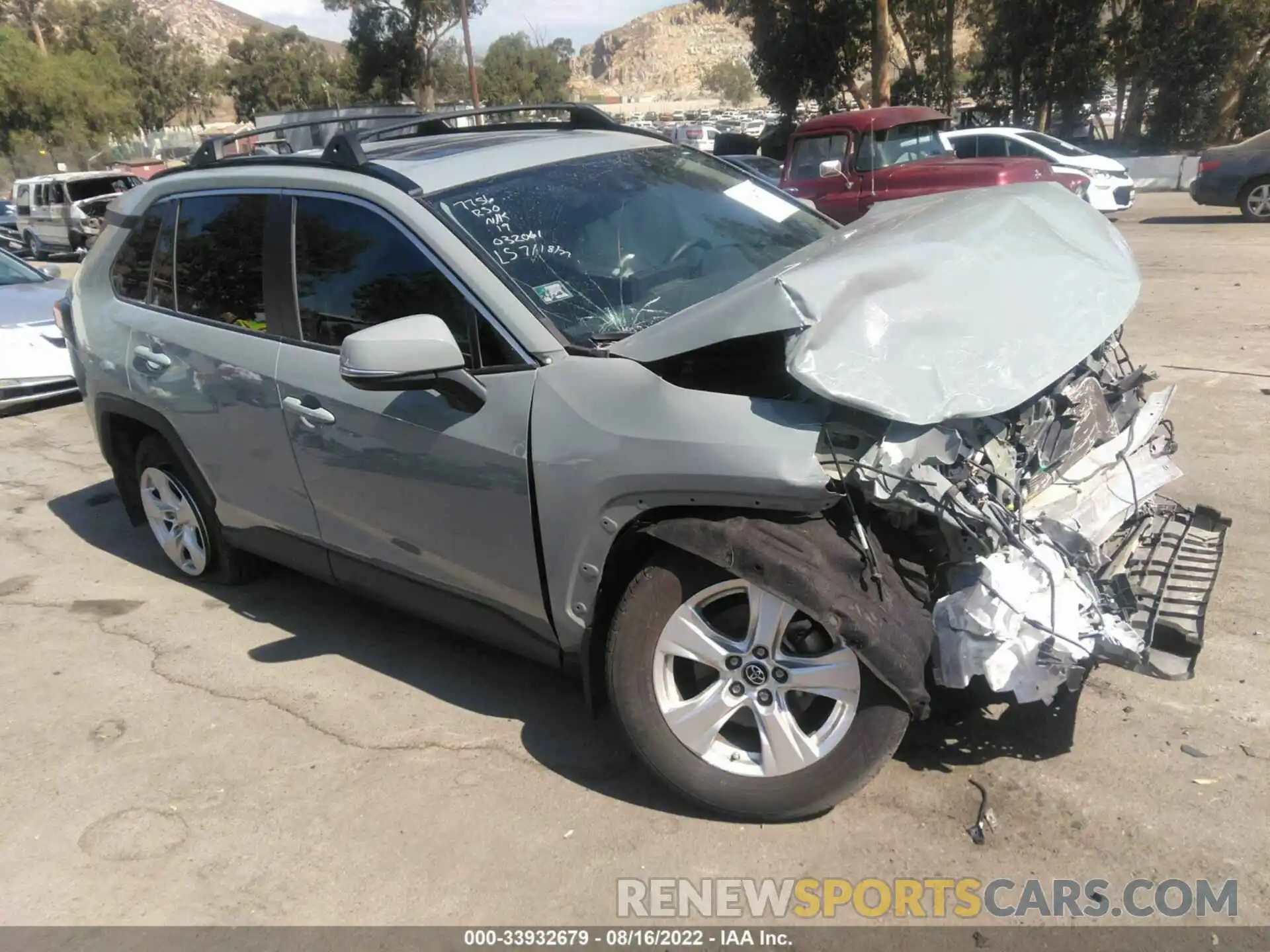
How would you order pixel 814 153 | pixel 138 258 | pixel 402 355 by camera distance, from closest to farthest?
pixel 402 355 < pixel 138 258 < pixel 814 153

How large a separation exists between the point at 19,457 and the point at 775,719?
6.77 m

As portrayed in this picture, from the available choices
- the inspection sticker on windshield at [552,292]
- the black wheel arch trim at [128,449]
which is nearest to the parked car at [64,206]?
the black wheel arch trim at [128,449]

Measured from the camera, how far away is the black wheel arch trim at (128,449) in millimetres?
4422

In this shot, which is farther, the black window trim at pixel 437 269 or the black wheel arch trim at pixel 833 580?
the black window trim at pixel 437 269

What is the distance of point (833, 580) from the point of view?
103 inches

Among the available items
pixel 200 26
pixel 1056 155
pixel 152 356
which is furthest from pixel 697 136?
pixel 200 26

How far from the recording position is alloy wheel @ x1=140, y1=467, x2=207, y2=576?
4.75 metres

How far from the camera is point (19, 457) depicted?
7.49 metres

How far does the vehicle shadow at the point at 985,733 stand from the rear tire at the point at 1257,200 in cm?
1391

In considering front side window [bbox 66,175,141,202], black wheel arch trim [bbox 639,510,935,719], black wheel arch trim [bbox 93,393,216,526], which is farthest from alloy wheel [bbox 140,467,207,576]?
front side window [bbox 66,175,141,202]

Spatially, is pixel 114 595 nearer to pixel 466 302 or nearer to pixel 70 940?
pixel 70 940

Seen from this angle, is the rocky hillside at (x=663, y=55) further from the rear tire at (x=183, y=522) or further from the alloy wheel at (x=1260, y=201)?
the rear tire at (x=183, y=522)

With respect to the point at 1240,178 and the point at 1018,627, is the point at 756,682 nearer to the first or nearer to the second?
the point at 1018,627

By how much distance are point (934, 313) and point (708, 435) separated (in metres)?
0.76
